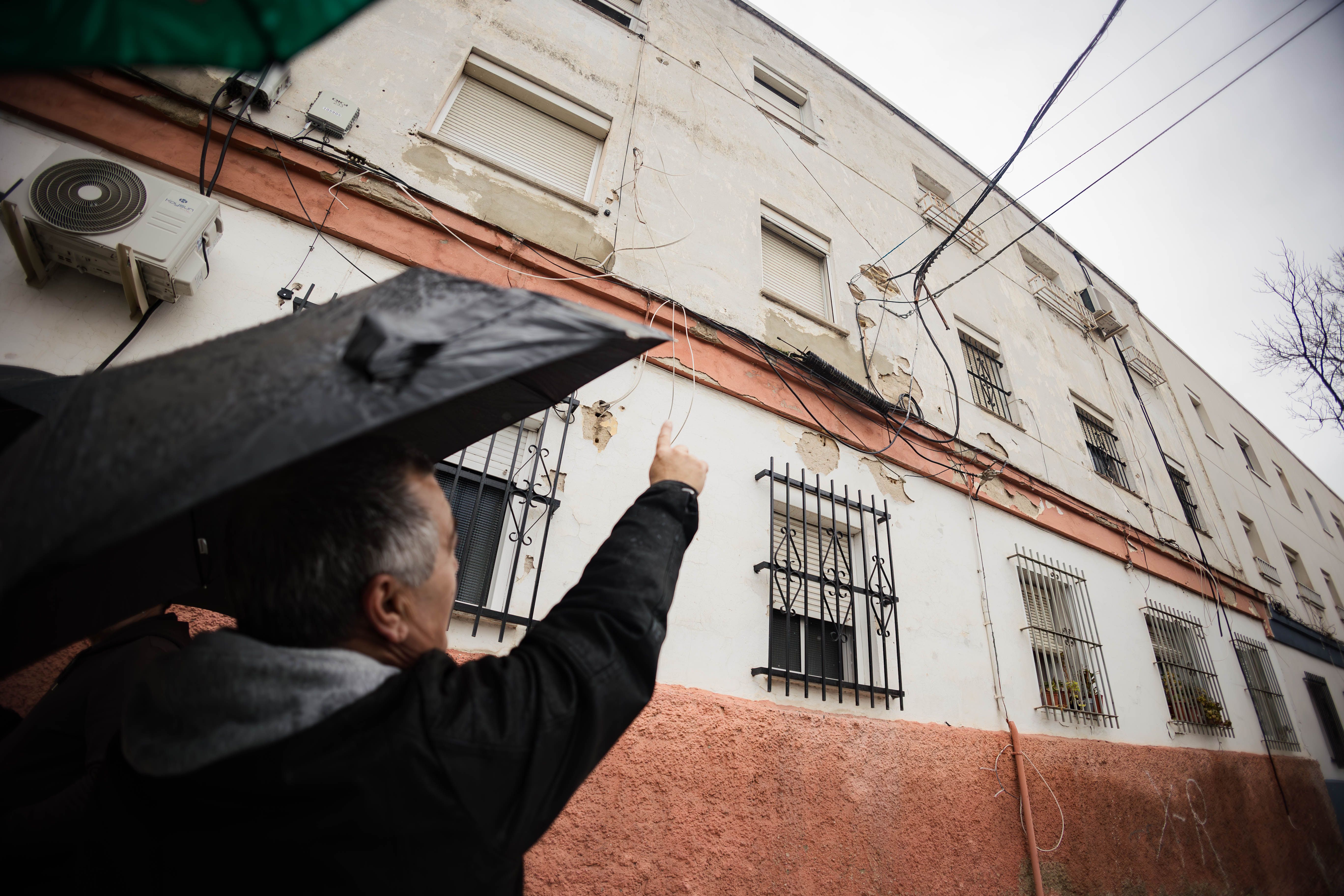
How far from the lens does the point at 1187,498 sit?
32.0 ft

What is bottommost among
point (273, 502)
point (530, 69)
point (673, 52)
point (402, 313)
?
point (273, 502)

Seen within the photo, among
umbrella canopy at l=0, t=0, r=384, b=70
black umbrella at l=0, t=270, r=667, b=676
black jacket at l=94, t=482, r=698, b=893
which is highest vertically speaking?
umbrella canopy at l=0, t=0, r=384, b=70

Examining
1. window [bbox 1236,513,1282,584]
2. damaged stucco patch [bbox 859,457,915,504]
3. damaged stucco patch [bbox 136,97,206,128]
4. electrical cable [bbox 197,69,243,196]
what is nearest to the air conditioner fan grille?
electrical cable [bbox 197,69,243,196]

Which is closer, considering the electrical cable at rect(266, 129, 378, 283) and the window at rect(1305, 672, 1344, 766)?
the electrical cable at rect(266, 129, 378, 283)

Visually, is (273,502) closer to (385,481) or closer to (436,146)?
(385,481)

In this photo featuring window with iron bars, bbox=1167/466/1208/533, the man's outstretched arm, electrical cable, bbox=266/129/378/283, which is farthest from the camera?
window with iron bars, bbox=1167/466/1208/533

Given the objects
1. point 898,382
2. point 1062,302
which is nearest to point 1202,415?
point 1062,302

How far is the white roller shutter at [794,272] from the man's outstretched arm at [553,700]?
502 centimetres

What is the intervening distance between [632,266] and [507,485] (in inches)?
87.2

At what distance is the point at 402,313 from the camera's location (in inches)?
35.0

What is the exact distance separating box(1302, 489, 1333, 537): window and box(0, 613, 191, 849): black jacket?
76.4 ft

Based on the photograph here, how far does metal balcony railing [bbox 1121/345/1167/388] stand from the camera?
10.9 metres

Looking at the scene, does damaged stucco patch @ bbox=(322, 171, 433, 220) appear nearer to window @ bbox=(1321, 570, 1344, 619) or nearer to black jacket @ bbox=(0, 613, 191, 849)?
black jacket @ bbox=(0, 613, 191, 849)

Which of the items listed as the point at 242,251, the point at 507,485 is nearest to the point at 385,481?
the point at 507,485
